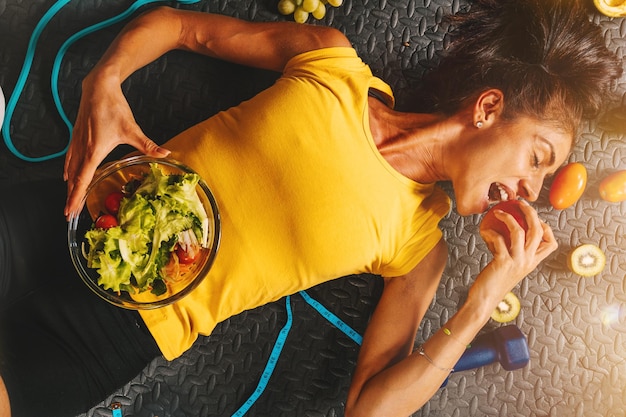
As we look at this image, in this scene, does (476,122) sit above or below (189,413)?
above

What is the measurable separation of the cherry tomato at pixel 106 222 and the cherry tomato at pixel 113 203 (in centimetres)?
2

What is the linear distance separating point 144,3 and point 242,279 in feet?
1.70

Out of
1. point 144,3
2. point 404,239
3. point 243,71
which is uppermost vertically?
point 144,3

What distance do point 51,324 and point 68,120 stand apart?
0.36m

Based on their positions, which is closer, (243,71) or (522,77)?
(522,77)

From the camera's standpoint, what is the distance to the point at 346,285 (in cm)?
89

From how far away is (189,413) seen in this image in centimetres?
90

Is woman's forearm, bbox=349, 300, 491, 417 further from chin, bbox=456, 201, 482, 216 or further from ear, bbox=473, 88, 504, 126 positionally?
ear, bbox=473, 88, 504, 126

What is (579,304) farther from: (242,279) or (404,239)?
(242,279)

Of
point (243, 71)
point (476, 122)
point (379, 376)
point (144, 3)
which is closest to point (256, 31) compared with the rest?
point (243, 71)

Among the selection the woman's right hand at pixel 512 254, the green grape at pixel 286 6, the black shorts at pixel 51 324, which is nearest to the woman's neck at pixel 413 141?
the woman's right hand at pixel 512 254

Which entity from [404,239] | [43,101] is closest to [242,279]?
[404,239]

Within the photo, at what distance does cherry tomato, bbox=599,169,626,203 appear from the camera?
810 millimetres

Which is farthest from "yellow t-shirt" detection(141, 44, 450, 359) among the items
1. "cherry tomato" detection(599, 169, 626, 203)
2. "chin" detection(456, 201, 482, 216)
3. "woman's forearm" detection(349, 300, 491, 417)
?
"cherry tomato" detection(599, 169, 626, 203)
